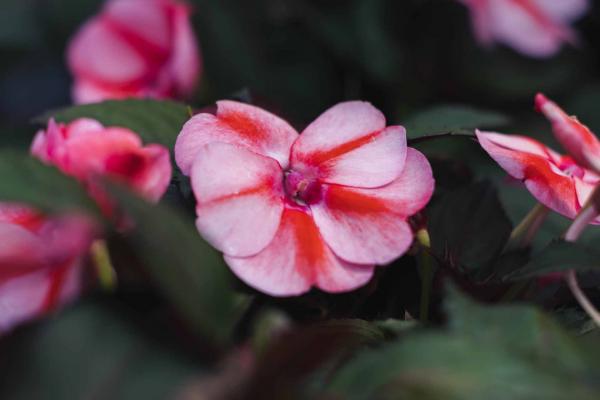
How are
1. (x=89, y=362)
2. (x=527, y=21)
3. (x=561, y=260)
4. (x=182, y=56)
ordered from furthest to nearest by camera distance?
(x=527, y=21), (x=182, y=56), (x=561, y=260), (x=89, y=362)

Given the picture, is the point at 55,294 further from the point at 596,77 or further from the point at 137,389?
the point at 596,77

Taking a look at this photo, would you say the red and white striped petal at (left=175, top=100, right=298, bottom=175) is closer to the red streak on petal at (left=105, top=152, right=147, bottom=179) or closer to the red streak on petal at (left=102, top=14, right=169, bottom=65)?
the red streak on petal at (left=105, top=152, right=147, bottom=179)

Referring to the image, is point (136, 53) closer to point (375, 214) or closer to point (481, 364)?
point (375, 214)

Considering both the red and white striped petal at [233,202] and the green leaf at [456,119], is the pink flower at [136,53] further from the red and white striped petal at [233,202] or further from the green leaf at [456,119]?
the red and white striped petal at [233,202]

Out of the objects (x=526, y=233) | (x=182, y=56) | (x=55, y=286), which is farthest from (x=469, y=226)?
(x=182, y=56)

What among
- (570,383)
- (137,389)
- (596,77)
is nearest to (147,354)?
(137,389)

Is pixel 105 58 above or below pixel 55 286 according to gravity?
below

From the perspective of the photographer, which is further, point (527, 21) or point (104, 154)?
point (527, 21)

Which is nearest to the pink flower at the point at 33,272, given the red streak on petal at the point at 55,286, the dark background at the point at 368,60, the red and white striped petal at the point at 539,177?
the red streak on petal at the point at 55,286
